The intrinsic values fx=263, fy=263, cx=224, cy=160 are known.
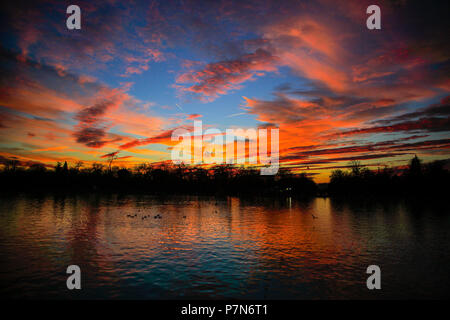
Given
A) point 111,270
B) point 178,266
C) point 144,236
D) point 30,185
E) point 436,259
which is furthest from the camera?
point 30,185

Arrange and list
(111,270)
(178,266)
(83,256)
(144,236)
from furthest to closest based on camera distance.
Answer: (144,236)
(83,256)
(178,266)
(111,270)

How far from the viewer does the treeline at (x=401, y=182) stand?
145375mm

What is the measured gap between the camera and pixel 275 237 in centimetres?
2850

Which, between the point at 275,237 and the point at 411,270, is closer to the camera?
the point at 411,270

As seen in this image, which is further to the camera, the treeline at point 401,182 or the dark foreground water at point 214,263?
the treeline at point 401,182

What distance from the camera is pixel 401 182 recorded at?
164 meters

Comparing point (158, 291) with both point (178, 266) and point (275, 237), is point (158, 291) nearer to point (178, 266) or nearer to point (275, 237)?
point (178, 266)

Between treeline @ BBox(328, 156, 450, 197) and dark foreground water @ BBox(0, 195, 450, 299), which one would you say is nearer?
dark foreground water @ BBox(0, 195, 450, 299)

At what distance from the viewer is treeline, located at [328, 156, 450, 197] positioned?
145375 mm

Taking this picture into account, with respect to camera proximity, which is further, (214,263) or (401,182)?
(401,182)
